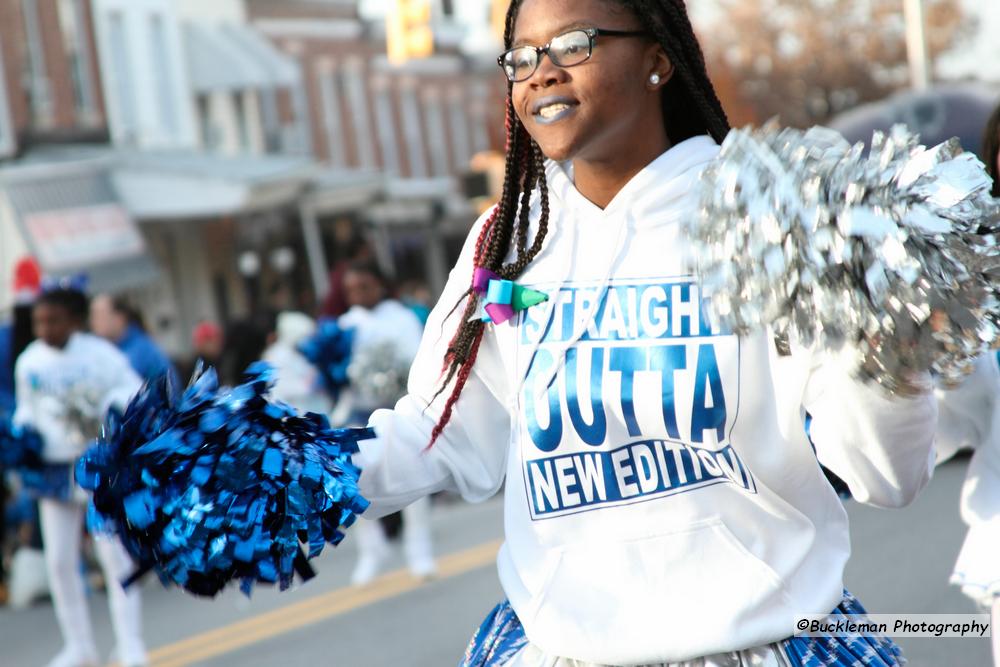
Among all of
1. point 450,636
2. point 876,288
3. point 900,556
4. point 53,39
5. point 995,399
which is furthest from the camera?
point 53,39

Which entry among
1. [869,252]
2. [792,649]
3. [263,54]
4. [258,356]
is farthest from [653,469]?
[263,54]

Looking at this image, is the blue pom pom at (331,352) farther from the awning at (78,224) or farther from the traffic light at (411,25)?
the traffic light at (411,25)

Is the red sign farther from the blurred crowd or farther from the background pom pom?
the background pom pom

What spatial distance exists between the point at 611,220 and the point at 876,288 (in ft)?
2.60

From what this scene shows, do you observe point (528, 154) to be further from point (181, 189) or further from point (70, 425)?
point (181, 189)

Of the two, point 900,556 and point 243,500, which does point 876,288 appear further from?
point 900,556

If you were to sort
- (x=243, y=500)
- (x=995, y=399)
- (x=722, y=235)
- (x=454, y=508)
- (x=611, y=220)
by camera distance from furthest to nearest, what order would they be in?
(x=454, y=508) < (x=995, y=399) < (x=611, y=220) < (x=243, y=500) < (x=722, y=235)

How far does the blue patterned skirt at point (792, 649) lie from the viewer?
2.39m

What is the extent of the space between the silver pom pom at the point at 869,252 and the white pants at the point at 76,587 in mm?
5889

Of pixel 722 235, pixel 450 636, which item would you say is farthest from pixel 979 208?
pixel 450 636

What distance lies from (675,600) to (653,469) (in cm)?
21

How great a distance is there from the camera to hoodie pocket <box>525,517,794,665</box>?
2363mm

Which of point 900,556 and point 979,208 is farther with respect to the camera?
point 900,556

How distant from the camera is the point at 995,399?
11.8 ft
